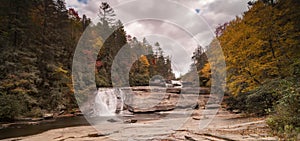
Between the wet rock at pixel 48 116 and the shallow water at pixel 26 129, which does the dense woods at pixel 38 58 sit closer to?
the wet rock at pixel 48 116

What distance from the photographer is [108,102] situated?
22.2 metres

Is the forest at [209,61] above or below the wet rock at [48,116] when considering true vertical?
above

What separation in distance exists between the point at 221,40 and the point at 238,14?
2790 mm

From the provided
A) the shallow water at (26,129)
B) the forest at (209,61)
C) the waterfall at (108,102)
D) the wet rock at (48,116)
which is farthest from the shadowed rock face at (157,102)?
the shallow water at (26,129)

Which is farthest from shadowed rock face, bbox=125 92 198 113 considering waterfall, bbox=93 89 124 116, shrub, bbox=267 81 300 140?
shrub, bbox=267 81 300 140

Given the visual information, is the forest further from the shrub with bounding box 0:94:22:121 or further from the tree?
the tree

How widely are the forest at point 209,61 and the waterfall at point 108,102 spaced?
100 inches

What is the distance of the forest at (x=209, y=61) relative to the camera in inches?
367

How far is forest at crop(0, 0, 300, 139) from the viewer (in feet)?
30.6

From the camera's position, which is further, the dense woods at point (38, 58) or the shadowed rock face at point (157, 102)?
the shadowed rock face at point (157, 102)

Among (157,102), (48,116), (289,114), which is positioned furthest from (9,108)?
(289,114)

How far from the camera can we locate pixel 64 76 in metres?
21.1

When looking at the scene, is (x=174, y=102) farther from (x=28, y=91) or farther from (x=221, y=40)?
(x=28, y=91)

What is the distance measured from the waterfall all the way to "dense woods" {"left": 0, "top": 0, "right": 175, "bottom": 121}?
93.5 inches
